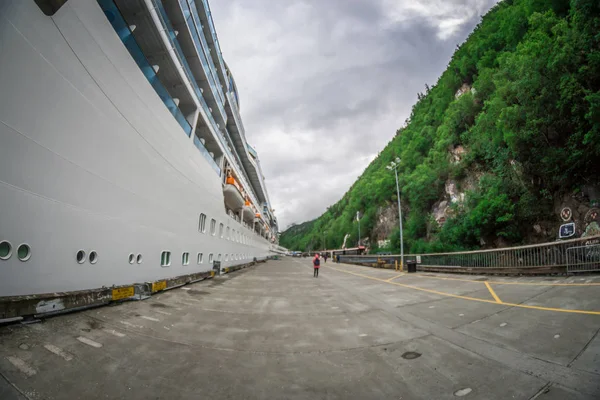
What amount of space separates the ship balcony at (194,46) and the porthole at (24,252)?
1048 cm

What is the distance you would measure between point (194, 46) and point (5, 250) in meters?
11.8

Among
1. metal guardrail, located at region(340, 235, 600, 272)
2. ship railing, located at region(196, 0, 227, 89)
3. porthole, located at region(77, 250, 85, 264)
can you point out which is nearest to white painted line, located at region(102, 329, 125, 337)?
porthole, located at region(77, 250, 85, 264)

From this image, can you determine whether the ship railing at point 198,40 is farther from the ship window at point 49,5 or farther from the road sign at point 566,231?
the road sign at point 566,231

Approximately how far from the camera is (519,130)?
60.0 feet

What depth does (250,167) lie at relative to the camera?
33.6 metres

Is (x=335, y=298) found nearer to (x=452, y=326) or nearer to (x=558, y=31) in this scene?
(x=452, y=326)

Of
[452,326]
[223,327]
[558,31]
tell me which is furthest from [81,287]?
[558,31]

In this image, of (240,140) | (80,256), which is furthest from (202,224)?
(240,140)

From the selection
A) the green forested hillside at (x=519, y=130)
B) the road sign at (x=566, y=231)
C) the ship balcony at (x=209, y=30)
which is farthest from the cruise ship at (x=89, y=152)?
the green forested hillside at (x=519, y=130)

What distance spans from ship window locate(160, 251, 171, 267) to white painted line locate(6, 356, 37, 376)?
5821 millimetres

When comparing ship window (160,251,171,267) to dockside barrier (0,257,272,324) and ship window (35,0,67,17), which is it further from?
ship window (35,0,67,17)

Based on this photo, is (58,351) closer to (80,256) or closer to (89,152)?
(80,256)

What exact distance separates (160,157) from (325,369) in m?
8.03

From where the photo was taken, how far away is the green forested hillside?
576 inches
